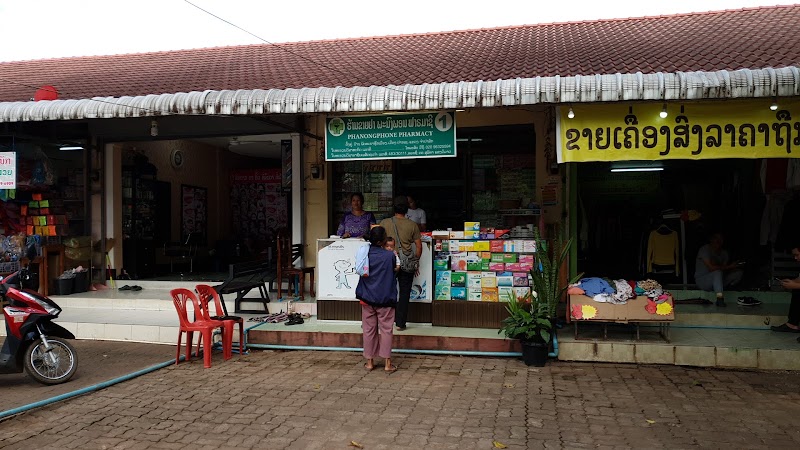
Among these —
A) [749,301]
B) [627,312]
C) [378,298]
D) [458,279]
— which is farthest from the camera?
[749,301]

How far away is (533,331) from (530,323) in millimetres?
91

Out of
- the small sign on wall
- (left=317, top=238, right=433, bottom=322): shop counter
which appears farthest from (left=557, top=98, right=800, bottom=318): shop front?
the small sign on wall

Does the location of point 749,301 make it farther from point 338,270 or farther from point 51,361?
point 51,361

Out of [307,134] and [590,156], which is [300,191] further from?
[590,156]

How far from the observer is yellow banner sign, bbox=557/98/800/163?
21.2 ft

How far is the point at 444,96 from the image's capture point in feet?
22.6

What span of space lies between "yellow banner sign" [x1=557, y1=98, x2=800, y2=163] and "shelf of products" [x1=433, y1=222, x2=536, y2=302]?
133 cm

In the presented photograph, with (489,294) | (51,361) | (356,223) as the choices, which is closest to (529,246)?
(489,294)

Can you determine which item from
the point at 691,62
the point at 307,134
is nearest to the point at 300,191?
the point at 307,134

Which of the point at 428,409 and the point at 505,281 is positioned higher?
the point at 505,281

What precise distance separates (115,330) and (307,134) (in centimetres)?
415

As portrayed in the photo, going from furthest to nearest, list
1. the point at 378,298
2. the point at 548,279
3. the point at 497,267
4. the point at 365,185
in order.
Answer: the point at 365,185
the point at 497,267
the point at 548,279
the point at 378,298

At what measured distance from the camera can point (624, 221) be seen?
1181cm

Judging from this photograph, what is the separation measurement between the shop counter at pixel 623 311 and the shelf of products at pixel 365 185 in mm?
4497
